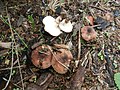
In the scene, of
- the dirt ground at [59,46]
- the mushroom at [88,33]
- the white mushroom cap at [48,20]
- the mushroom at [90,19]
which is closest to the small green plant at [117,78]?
the dirt ground at [59,46]

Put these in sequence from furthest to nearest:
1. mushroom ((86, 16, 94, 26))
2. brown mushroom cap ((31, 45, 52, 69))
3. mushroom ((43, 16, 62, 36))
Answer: mushroom ((86, 16, 94, 26)) < mushroom ((43, 16, 62, 36)) < brown mushroom cap ((31, 45, 52, 69))

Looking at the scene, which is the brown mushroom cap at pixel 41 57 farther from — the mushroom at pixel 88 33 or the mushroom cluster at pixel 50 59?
the mushroom at pixel 88 33

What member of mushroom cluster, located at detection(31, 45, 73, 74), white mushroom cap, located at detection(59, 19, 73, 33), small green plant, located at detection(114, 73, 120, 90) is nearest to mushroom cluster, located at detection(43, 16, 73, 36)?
white mushroom cap, located at detection(59, 19, 73, 33)

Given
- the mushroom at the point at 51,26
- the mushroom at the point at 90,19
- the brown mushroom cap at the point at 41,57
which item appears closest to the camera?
the brown mushroom cap at the point at 41,57

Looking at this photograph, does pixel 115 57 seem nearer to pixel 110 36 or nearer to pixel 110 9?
pixel 110 36

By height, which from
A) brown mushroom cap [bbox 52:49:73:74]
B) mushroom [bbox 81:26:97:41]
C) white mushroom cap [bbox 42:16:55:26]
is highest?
white mushroom cap [bbox 42:16:55:26]

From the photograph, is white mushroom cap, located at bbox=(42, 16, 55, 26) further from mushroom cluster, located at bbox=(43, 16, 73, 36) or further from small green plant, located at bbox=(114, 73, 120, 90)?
small green plant, located at bbox=(114, 73, 120, 90)

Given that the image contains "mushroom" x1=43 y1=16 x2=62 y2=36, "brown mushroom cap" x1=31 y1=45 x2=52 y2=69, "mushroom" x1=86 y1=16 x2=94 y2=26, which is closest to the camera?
"brown mushroom cap" x1=31 y1=45 x2=52 y2=69

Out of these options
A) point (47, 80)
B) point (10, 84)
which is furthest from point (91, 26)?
point (10, 84)

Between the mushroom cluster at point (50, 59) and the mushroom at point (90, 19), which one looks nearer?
the mushroom cluster at point (50, 59)
